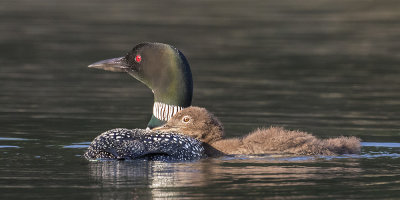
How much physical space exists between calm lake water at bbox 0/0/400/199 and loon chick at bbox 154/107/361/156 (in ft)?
0.50

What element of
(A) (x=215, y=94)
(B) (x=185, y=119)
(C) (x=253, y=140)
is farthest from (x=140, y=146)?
(A) (x=215, y=94)

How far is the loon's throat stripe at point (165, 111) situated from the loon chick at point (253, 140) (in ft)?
1.41

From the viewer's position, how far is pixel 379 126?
1181 cm

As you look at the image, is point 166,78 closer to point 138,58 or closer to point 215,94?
point 138,58

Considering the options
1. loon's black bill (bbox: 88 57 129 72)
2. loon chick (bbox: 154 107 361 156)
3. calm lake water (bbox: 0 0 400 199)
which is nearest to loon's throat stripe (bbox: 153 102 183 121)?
loon chick (bbox: 154 107 361 156)

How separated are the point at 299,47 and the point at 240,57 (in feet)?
6.05

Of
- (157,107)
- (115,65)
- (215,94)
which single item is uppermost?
(115,65)

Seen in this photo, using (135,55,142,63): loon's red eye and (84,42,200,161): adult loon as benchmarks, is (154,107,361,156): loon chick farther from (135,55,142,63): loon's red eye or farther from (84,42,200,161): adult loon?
(135,55,142,63): loon's red eye

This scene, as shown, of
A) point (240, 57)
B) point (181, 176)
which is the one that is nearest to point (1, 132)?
point (181, 176)

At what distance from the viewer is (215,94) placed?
1463 cm

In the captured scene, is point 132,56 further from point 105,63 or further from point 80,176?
point 80,176

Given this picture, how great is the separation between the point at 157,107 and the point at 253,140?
138 centimetres

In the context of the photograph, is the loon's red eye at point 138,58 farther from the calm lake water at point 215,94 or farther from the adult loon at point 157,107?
the calm lake water at point 215,94

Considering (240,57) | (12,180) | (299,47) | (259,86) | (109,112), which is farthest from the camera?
(299,47)
